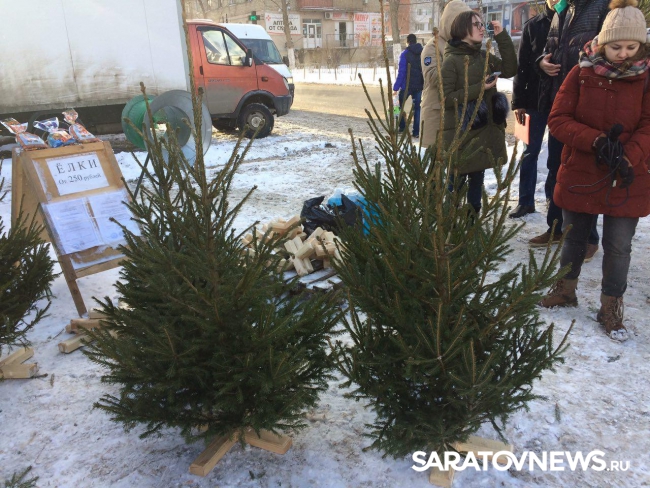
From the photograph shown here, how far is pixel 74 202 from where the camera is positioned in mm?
3850

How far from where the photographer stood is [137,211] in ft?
7.60

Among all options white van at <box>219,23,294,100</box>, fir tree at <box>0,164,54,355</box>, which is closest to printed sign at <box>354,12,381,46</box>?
white van at <box>219,23,294,100</box>

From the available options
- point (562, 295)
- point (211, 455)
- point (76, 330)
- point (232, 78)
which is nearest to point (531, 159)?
point (562, 295)

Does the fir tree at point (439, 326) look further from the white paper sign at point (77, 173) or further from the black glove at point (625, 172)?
the white paper sign at point (77, 173)

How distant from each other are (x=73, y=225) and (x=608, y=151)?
3.74m

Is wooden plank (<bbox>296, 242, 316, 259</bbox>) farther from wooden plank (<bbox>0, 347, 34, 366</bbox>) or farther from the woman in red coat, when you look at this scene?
wooden plank (<bbox>0, 347, 34, 366</bbox>)

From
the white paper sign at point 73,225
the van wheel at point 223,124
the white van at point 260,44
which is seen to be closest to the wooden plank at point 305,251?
the white paper sign at point 73,225

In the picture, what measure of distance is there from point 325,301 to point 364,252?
12.1 inches

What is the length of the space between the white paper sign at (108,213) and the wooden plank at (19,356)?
3.22ft

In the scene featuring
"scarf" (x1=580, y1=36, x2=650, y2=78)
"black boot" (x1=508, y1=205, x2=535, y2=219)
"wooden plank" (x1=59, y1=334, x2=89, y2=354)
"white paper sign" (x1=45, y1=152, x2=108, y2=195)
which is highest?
"scarf" (x1=580, y1=36, x2=650, y2=78)

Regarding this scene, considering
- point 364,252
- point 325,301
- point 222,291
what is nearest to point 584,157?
point 364,252

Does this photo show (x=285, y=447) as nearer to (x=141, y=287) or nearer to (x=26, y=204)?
(x=141, y=287)

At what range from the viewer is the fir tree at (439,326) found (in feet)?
6.10

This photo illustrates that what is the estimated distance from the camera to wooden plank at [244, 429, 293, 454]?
91.7 inches
